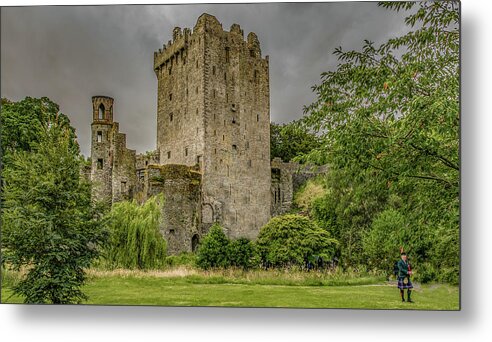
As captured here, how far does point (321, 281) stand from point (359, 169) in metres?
2.20

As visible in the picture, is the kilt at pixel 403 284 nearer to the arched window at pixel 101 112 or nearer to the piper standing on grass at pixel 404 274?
the piper standing on grass at pixel 404 274

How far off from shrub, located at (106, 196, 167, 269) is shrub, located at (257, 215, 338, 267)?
5.96 feet

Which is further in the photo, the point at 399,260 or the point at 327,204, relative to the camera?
the point at 327,204

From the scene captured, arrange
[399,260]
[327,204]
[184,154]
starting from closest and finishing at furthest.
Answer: [399,260] < [327,204] < [184,154]

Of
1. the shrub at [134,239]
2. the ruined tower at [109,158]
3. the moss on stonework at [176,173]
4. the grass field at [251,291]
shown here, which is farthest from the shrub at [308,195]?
the ruined tower at [109,158]

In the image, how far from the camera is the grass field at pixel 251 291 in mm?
7496

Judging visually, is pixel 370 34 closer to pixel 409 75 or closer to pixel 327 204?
pixel 409 75

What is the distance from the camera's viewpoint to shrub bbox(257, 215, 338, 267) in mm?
9125

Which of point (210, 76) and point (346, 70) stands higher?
point (210, 76)

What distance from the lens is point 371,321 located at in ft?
24.1

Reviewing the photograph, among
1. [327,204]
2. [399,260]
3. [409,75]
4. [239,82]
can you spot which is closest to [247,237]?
[327,204]

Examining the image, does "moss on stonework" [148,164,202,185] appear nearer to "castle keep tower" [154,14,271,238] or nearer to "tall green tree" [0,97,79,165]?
"castle keep tower" [154,14,271,238]

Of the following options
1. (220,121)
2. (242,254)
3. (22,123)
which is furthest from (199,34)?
(220,121)

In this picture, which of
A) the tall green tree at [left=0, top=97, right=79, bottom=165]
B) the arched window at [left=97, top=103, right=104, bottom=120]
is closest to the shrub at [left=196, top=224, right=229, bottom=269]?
the tall green tree at [left=0, top=97, right=79, bottom=165]
